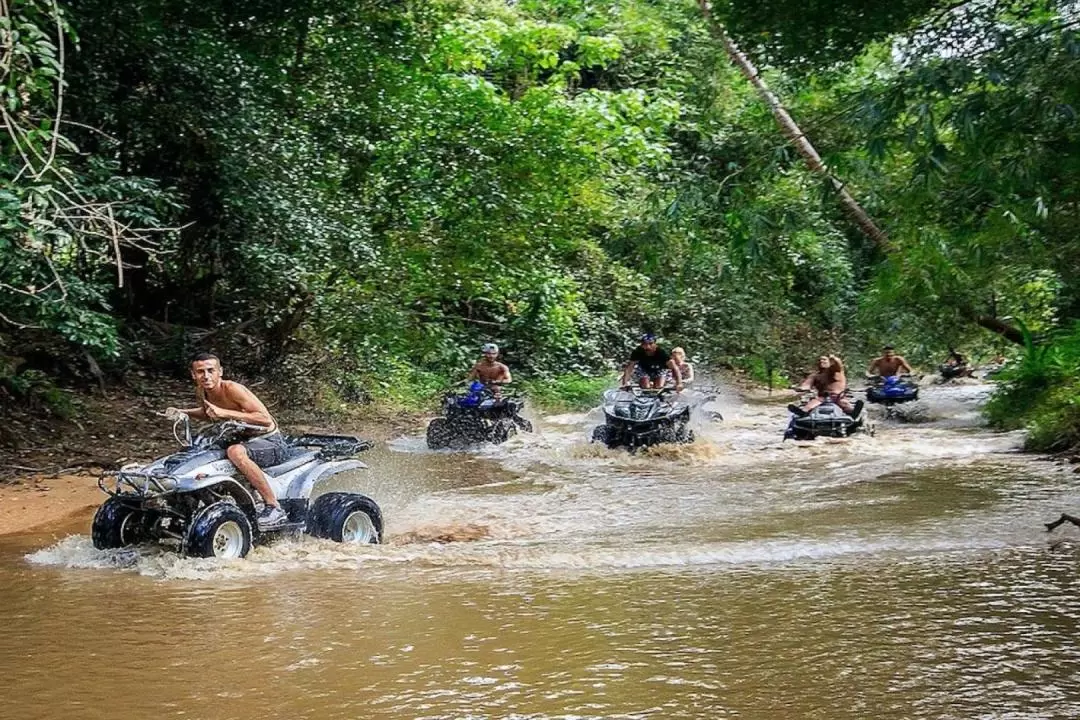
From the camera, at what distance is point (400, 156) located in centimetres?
1571

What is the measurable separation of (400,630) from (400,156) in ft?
37.1

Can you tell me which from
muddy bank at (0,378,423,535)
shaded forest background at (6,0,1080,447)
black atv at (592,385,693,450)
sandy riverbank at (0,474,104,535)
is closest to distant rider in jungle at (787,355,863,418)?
shaded forest background at (6,0,1080,447)

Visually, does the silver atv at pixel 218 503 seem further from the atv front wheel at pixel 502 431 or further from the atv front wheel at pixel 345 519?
the atv front wheel at pixel 502 431

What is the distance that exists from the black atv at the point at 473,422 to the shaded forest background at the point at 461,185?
2.18 m

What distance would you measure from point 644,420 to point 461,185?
5.34 m

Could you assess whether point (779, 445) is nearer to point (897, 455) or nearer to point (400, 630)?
point (897, 455)

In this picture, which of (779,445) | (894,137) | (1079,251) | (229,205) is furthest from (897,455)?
(229,205)

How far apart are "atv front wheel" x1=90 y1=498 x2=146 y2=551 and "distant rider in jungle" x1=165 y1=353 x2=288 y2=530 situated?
74 cm

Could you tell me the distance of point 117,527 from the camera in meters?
7.19

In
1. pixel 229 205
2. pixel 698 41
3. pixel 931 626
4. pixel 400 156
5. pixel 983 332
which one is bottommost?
pixel 931 626

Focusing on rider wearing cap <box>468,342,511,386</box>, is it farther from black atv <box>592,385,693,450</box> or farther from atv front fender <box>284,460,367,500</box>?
atv front fender <box>284,460,367,500</box>

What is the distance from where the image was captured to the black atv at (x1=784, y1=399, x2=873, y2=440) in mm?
14062

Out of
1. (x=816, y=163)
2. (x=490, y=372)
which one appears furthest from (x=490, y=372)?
(x=816, y=163)

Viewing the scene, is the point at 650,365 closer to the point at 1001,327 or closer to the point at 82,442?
the point at 82,442
